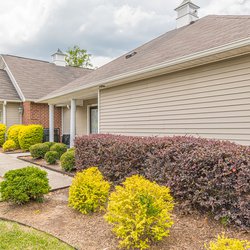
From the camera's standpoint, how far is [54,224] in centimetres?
337

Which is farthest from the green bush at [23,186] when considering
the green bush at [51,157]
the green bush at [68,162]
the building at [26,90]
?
the building at [26,90]

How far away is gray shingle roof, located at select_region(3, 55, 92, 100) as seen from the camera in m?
13.9

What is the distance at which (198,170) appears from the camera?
3.38 meters

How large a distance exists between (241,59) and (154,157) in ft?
8.43

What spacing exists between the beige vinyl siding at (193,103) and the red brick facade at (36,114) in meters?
7.26

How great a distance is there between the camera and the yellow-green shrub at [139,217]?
259cm

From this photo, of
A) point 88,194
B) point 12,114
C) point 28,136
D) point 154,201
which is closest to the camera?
point 154,201

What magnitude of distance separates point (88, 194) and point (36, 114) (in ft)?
35.4

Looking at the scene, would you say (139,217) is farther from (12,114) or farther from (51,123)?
(12,114)

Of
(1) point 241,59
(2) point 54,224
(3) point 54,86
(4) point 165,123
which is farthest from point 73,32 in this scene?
(2) point 54,224

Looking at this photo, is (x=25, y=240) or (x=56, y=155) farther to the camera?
(x=56, y=155)

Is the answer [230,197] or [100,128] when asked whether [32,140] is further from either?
[230,197]

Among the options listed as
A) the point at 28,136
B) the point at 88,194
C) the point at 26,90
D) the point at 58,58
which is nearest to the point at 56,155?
the point at 28,136

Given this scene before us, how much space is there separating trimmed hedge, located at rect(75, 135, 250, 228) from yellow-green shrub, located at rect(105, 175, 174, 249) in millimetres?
729
